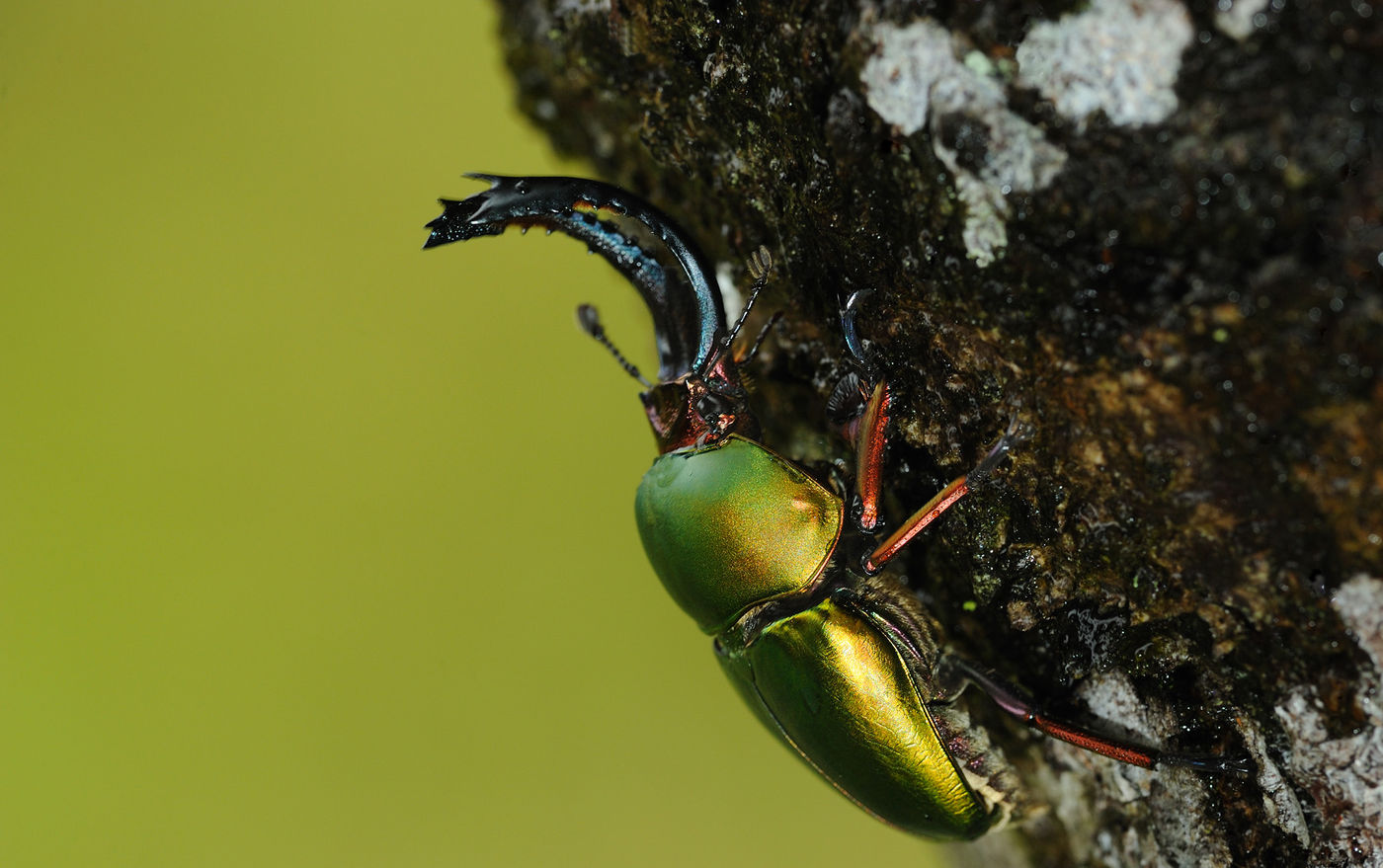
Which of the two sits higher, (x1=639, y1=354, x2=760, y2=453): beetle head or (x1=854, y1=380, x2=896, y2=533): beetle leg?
(x1=639, y1=354, x2=760, y2=453): beetle head

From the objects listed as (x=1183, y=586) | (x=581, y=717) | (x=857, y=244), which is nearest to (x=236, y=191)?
(x=581, y=717)

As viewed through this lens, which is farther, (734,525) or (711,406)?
(711,406)

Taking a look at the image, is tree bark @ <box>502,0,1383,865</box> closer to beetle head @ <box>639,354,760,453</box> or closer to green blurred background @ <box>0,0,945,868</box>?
beetle head @ <box>639,354,760,453</box>

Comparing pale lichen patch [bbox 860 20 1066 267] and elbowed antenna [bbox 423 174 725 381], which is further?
elbowed antenna [bbox 423 174 725 381]

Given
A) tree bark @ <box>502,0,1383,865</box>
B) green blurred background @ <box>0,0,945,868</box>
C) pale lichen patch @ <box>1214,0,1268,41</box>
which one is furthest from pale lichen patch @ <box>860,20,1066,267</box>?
green blurred background @ <box>0,0,945,868</box>

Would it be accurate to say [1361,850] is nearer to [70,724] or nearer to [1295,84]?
[1295,84]

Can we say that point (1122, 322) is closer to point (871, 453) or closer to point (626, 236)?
point (871, 453)

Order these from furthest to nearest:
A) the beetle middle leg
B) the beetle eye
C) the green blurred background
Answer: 1. the green blurred background
2. the beetle eye
3. the beetle middle leg

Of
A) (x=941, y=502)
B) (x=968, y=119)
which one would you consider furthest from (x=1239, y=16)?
(x=941, y=502)
